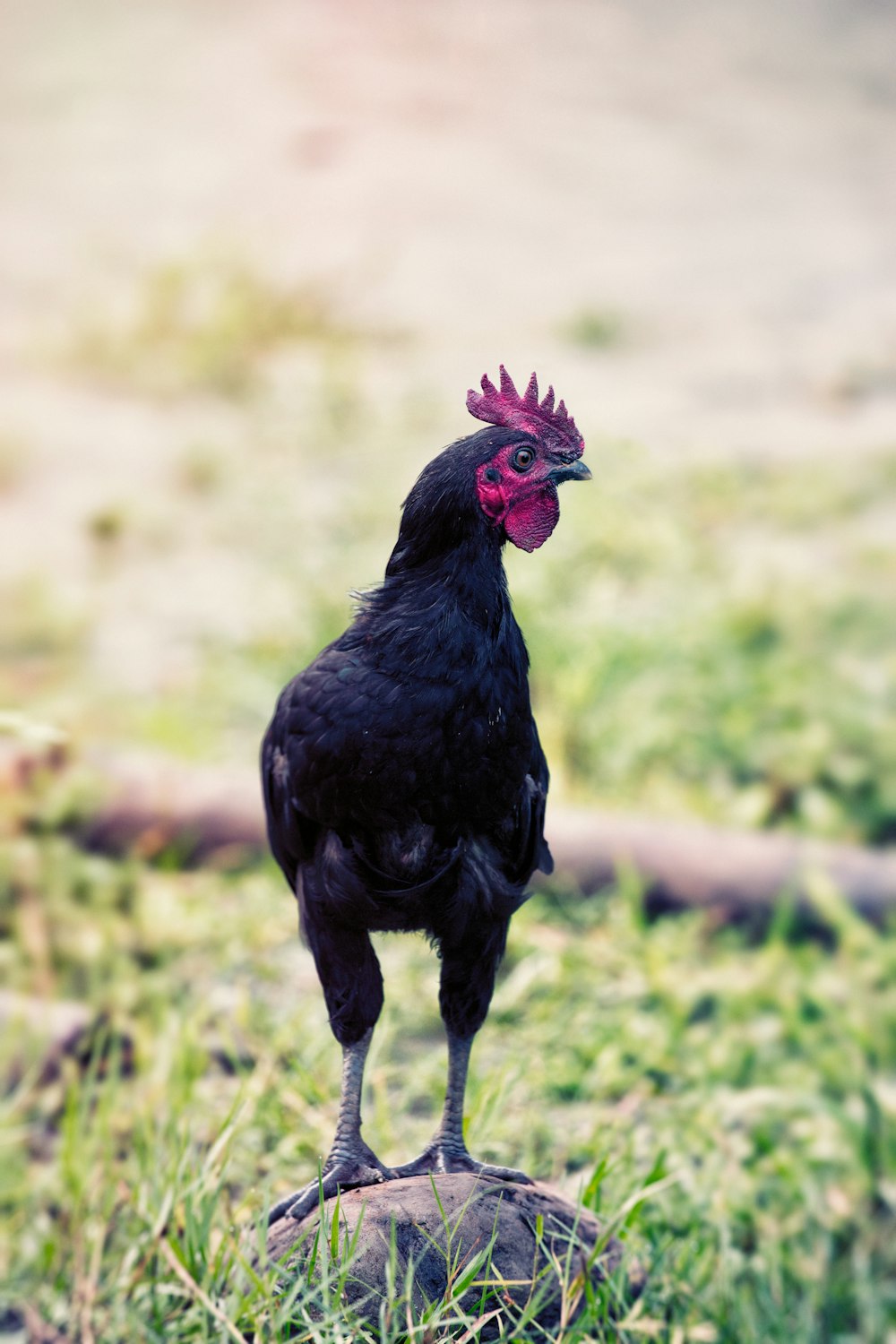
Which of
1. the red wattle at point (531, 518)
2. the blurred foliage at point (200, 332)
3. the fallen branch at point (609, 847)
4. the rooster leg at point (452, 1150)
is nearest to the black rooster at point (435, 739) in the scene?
the red wattle at point (531, 518)

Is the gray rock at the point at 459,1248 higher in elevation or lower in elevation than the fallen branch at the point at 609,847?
lower

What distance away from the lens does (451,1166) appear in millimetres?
2096

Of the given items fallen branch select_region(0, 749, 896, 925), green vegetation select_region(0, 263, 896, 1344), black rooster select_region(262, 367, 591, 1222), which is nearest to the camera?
black rooster select_region(262, 367, 591, 1222)

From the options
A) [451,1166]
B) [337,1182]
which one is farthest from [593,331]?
[337,1182]

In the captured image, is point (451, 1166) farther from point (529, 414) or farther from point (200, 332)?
point (200, 332)

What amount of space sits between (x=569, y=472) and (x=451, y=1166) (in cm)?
118

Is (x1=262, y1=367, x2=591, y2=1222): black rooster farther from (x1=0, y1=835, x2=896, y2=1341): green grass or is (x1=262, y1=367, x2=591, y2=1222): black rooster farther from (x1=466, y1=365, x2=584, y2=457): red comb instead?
(x1=0, y1=835, x2=896, y2=1341): green grass

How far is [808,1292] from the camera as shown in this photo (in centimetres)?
272

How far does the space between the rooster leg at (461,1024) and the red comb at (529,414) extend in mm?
748

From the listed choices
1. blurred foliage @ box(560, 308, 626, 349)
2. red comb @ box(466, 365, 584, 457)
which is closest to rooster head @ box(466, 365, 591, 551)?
red comb @ box(466, 365, 584, 457)

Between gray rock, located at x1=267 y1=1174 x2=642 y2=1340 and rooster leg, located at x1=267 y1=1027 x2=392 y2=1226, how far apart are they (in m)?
0.02

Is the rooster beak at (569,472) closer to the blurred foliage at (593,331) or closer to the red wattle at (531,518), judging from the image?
the red wattle at (531,518)

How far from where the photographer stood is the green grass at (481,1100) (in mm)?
2326

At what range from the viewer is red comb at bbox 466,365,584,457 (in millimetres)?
1813
